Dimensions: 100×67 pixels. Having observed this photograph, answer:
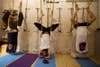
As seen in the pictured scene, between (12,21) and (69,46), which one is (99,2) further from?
(12,21)

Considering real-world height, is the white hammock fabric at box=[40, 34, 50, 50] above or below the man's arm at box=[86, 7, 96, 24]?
below

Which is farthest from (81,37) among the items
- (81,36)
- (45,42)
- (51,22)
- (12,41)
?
(12,41)

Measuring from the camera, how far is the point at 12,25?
5.79m

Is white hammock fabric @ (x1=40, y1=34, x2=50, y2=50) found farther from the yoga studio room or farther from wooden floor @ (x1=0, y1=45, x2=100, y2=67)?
the yoga studio room

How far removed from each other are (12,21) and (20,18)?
291 millimetres

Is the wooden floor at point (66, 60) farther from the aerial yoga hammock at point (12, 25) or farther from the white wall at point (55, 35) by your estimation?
the white wall at point (55, 35)

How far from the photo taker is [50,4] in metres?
6.14

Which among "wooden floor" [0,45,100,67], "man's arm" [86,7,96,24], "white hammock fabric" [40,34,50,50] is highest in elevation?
"man's arm" [86,7,96,24]

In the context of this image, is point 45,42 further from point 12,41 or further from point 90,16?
point 90,16

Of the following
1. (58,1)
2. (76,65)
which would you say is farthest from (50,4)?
(76,65)

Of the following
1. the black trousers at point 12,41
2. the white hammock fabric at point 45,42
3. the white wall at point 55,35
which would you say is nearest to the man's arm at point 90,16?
the white wall at point 55,35

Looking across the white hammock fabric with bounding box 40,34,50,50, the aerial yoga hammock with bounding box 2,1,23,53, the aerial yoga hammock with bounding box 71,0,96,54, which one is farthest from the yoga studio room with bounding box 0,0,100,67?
the white hammock fabric with bounding box 40,34,50,50

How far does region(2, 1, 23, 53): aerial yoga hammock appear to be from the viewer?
569cm

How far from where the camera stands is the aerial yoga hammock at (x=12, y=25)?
569 cm
